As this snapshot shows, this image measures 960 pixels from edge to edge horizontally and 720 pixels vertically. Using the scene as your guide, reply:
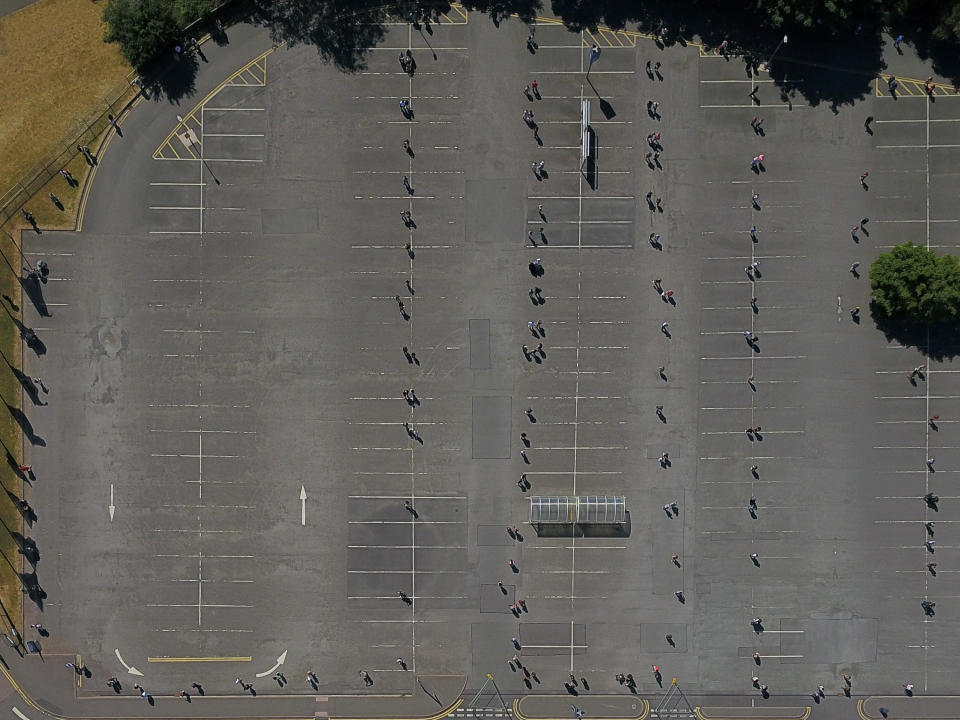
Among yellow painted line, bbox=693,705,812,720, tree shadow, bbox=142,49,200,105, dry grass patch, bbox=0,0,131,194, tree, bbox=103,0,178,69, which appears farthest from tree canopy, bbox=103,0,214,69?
yellow painted line, bbox=693,705,812,720

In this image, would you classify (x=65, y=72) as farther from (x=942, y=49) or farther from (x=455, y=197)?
(x=942, y=49)

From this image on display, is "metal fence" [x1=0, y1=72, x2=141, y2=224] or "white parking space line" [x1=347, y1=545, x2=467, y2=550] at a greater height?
"metal fence" [x1=0, y1=72, x2=141, y2=224]

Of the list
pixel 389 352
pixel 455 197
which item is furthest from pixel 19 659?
pixel 455 197

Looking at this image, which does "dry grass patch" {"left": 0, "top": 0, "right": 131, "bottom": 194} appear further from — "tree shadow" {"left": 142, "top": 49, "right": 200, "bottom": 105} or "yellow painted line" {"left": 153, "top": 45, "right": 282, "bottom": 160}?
"yellow painted line" {"left": 153, "top": 45, "right": 282, "bottom": 160}

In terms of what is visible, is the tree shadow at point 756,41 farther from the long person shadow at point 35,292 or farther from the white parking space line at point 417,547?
the long person shadow at point 35,292

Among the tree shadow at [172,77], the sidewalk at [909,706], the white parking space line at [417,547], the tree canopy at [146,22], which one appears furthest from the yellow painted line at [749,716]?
the tree canopy at [146,22]
